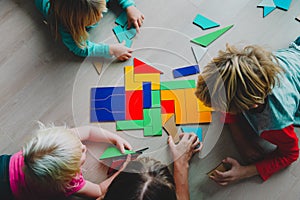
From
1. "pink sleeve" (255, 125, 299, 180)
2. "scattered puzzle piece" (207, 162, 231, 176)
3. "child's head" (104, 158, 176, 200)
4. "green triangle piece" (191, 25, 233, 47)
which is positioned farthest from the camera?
"green triangle piece" (191, 25, 233, 47)

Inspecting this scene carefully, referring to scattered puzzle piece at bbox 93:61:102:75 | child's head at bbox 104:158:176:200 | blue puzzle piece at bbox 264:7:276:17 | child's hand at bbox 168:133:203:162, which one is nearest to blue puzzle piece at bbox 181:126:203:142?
child's hand at bbox 168:133:203:162

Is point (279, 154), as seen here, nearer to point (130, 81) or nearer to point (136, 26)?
point (130, 81)

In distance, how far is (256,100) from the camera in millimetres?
837

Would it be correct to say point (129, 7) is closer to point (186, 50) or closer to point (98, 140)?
point (186, 50)

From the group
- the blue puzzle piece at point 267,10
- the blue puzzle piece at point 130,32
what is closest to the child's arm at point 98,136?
the blue puzzle piece at point 130,32

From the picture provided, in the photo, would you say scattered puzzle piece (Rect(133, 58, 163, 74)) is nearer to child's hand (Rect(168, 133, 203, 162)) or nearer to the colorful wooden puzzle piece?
the colorful wooden puzzle piece

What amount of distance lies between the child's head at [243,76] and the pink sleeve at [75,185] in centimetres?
45

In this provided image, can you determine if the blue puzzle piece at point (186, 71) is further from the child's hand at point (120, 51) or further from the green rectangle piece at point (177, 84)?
the child's hand at point (120, 51)

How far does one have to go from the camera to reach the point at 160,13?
1213 millimetres

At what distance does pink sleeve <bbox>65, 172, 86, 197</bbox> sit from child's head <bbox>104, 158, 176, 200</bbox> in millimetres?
141

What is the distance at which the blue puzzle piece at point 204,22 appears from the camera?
1187mm

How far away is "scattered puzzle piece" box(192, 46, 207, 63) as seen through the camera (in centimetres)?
115

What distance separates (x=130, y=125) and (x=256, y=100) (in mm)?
422

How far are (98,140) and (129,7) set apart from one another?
0.46 meters
